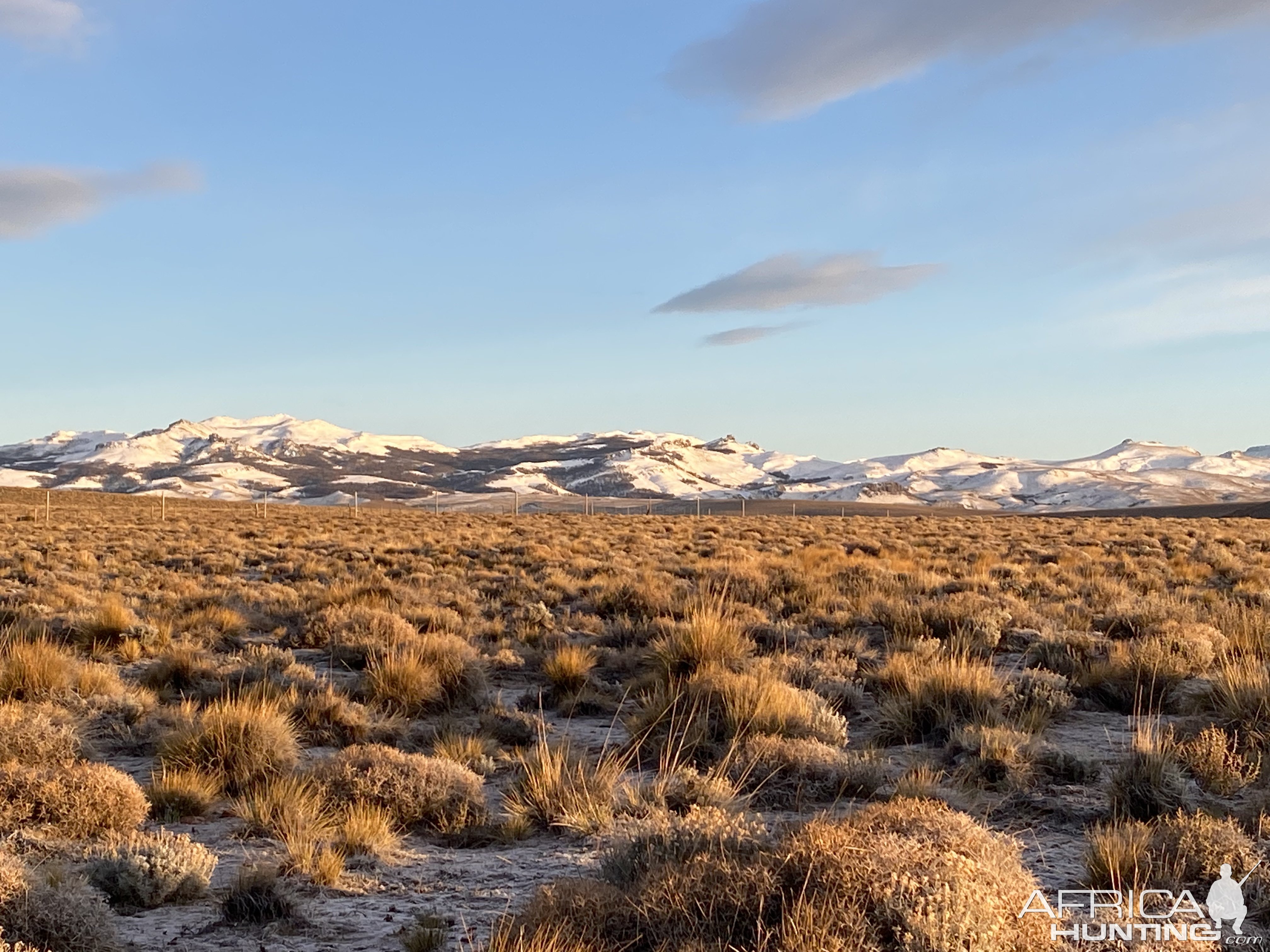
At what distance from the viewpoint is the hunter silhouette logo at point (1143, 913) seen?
11.7ft

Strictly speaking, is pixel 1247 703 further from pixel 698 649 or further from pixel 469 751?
pixel 469 751

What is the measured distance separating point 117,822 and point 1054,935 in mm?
4562

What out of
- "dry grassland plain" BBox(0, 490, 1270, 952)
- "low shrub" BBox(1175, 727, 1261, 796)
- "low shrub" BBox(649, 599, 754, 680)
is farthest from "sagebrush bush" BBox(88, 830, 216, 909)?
"low shrub" BBox(1175, 727, 1261, 796)

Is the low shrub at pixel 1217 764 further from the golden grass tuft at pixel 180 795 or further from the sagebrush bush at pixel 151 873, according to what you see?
the golden grass tuft at pixel 180 795

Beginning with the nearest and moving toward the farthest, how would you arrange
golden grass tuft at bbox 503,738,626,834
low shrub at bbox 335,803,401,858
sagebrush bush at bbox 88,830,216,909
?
sagebrush bush at bbox 88,830,216,909 < low shrub at bbox 335,803,401,858 < golden grass tuft at bbox 503,738,626,834

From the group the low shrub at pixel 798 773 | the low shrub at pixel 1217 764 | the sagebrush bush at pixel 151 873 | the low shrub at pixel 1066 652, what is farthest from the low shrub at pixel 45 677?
the low shrub at pixel 1066 652

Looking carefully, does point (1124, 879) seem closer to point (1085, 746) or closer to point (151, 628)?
point (1085, 746)

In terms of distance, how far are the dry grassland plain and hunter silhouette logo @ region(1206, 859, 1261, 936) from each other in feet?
0.26

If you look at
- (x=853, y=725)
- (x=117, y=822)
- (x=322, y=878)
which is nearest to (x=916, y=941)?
(x=322, y=878)

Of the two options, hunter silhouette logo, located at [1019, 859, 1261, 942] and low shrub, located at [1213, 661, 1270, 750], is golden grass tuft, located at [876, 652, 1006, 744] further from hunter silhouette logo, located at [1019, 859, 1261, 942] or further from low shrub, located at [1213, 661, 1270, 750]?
hunter silhouette logo, located at [1019, 859, 1261, 942]

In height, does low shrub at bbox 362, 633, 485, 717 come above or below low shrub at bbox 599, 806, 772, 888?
below

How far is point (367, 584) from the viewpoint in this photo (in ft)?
50.0

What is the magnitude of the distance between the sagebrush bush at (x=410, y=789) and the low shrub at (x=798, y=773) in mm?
1592

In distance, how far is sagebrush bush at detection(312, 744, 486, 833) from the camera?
17.7 ft
